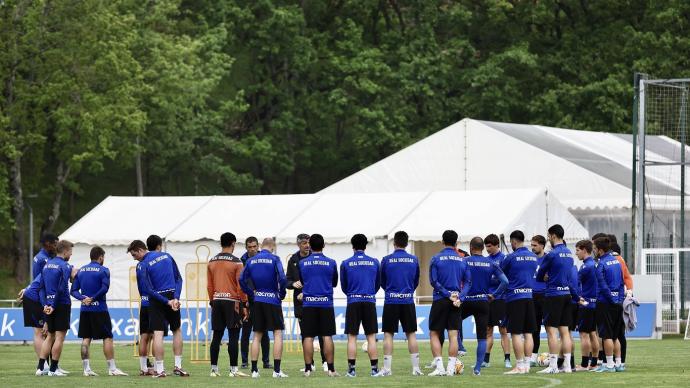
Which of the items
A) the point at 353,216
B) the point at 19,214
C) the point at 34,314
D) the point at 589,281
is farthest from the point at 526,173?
the point at 19,214

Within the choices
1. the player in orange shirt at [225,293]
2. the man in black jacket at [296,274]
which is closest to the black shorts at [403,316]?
the man in black jacket at [296,274]

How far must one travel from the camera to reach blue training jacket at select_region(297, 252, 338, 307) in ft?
68.4

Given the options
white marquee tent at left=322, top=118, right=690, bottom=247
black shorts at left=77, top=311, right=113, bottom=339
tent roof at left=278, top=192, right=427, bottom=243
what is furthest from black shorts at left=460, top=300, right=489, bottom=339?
white marquee tent at left=322, top=118, right=690, bottom=247

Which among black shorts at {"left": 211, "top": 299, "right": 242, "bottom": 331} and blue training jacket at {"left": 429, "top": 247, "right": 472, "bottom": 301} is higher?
blue training jacket at {"left": 429, "top": 247, "right": 472, "bottom": 301}

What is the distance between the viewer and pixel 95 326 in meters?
A: 21.9

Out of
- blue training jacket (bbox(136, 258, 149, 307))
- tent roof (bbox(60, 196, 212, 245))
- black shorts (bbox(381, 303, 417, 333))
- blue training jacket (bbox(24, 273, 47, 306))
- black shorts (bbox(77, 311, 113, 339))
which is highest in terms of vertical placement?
tent roof (bbox(60, 196, 212, 245))

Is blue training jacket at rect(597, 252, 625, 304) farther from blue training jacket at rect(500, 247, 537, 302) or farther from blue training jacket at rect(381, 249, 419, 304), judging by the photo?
blue training jacket at rect(381, 249, 419, 304)

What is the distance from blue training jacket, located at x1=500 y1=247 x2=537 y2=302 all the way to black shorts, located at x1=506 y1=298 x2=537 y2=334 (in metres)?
0.08

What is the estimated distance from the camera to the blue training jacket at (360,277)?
68.6ft

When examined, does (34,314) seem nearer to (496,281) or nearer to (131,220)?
(496,281)

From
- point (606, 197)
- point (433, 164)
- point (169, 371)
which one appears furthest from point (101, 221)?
point (169, 371)

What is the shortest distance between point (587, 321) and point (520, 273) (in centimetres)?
148

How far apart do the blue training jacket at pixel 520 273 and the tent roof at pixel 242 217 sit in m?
16.1

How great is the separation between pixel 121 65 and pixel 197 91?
399 centimetres
